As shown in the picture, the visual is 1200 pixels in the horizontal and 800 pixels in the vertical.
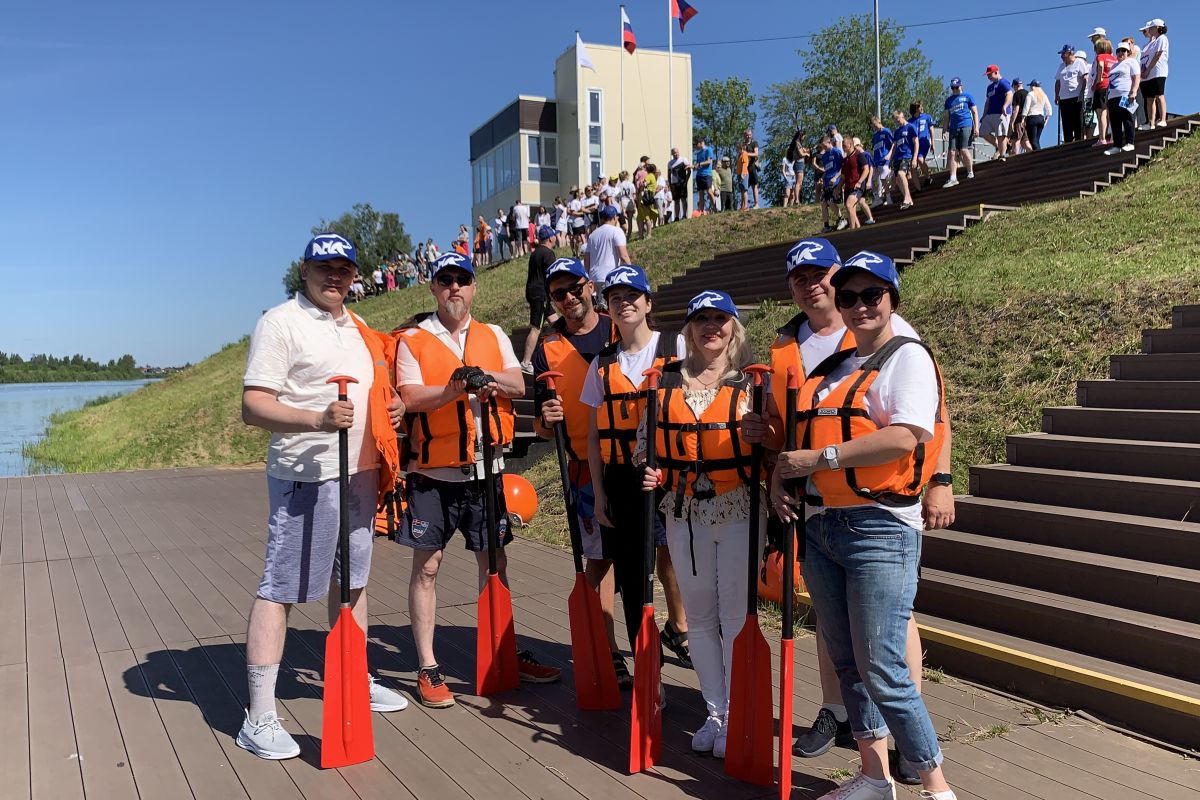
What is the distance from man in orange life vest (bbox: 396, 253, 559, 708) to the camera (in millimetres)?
4219

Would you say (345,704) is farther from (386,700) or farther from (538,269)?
(538,269)

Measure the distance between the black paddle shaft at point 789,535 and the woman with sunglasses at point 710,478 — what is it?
187 mm

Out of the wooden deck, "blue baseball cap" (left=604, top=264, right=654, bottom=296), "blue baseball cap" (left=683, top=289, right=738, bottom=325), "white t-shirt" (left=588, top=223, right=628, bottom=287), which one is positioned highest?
"white t-shirt" (left=588, top=223, right=628, bottom=287)

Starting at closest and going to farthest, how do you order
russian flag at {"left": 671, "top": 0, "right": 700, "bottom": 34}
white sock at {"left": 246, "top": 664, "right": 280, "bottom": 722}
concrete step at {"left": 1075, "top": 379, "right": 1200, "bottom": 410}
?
white sock at {"left": 246, "top": 664, "right": 280, "bottom": 722}, concrete step at {"left": 1075, "top": 379, "right": 1200, "bottom": 410}, russian flag at {"left": 671, "top": 0, "right": 700, "bottom": 34}

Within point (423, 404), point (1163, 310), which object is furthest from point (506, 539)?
point (1163, 310)

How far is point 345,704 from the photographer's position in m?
3.65

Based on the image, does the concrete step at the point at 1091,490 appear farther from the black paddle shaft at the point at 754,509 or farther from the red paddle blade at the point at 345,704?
the red paddle blade at the point at 345,704

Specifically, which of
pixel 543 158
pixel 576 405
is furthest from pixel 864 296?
pixel 543 158

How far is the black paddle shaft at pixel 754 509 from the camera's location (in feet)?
11.1

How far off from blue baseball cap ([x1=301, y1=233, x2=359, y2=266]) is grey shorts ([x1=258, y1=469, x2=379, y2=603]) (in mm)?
931

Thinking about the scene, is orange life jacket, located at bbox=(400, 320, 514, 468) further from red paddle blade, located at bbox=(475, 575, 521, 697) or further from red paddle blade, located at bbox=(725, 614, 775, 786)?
red paddle blade, located at bbox=(725, 614, 775, 786)

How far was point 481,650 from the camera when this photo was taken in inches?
173

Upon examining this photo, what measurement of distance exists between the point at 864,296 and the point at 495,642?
2.49 meters

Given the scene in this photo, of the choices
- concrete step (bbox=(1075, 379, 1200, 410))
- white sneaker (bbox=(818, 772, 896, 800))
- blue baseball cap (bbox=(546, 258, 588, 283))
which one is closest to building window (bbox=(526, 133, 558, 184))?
concrete step (bbox=(1075, 379, 1200, 410))
